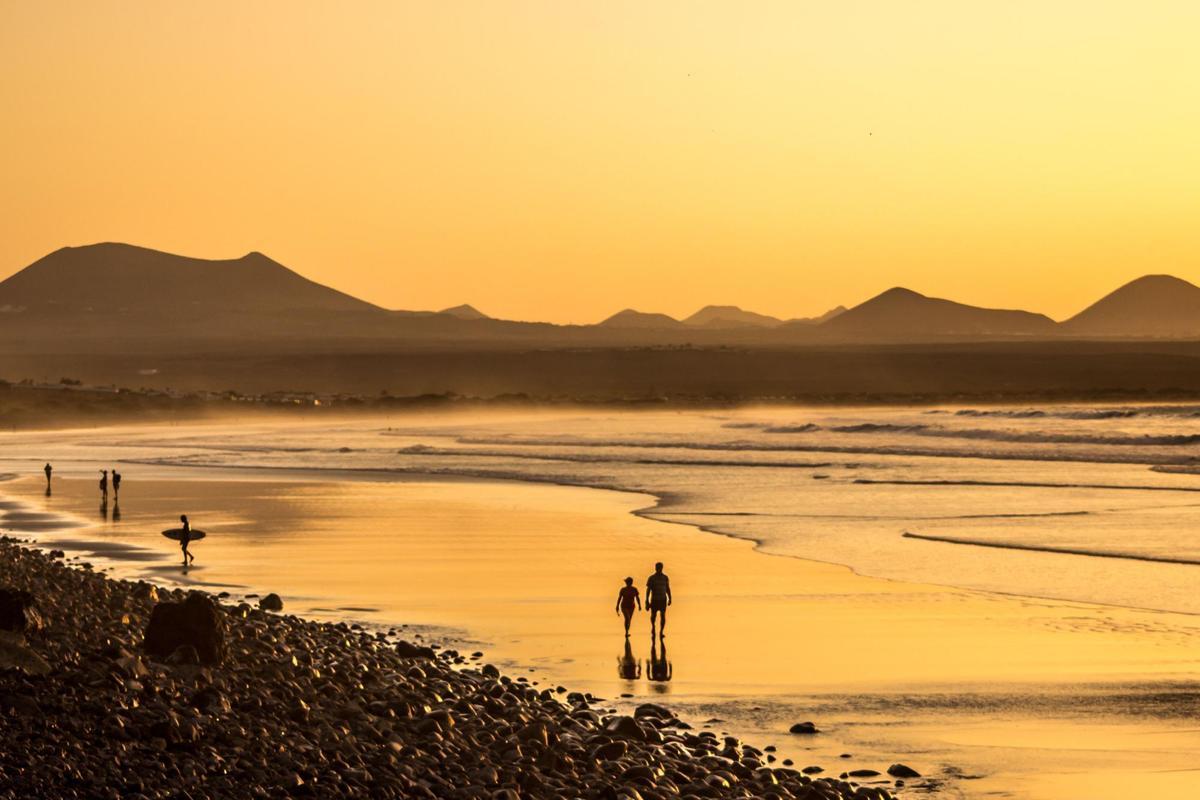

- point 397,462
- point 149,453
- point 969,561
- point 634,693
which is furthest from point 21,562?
point 149,453

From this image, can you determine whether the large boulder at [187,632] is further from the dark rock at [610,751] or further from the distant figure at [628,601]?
the distant figure at [628,601]

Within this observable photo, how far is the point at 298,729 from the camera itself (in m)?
13.4

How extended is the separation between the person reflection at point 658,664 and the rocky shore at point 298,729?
135cm

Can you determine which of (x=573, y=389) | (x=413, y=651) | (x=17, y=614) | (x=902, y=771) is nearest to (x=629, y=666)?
(x=413, y=651)

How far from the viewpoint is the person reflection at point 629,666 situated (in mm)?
17750

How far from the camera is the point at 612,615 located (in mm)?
21969

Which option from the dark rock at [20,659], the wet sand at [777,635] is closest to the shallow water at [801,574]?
the wet sand at [777,635]

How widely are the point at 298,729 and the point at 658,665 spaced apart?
5888mm

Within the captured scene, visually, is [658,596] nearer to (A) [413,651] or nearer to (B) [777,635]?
(B) [777,635]

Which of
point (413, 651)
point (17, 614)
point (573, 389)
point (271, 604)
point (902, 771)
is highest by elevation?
point (573, 389)

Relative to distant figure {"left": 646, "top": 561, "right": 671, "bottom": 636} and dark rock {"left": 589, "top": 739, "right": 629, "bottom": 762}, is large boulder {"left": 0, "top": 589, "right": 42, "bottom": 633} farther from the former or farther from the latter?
distant figure {"left": 646, "top": 561, "right": 671, "bottom": 636}

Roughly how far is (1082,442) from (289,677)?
60351 mm

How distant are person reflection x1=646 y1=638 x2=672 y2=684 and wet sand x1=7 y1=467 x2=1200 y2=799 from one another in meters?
0.07

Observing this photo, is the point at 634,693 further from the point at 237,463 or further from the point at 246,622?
the point at 237,463
